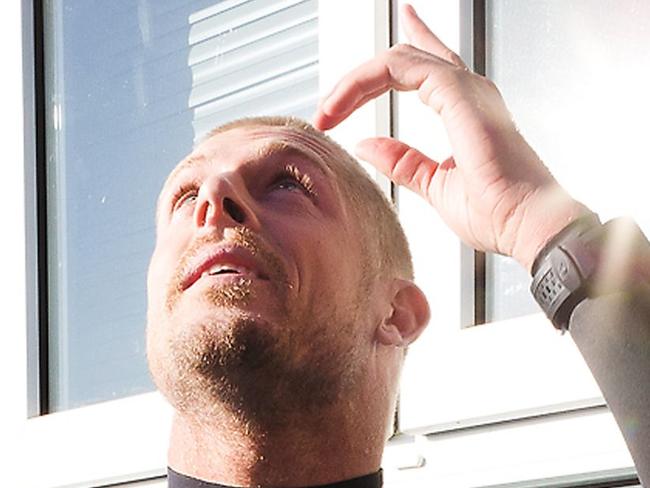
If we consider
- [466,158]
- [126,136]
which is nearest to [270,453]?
[466,158]

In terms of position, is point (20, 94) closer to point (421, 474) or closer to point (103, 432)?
point (103, 432)

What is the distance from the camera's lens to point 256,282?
1.48 meters

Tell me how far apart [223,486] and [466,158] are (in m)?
0.44

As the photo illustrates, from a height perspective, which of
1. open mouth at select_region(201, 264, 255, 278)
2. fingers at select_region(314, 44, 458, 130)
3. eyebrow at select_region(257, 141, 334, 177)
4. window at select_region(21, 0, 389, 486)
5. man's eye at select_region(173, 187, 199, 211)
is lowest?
open mouth at select_region(201, 264, 255, 278)

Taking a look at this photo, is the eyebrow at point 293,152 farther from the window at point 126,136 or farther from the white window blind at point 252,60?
the white window blind at point 252,60

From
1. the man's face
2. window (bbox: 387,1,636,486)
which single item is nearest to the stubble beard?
the man's face

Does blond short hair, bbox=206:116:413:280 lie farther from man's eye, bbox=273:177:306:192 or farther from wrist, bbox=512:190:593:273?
wrist, bbox=512:190:593:273

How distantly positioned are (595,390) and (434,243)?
319mm

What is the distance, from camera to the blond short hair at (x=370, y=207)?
65.8 inches

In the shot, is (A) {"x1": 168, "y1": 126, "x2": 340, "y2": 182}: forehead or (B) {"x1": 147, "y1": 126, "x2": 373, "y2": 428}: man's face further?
(A) {"x1": 168, "y1": 126, "x2": 340, "y2": 182}: forehead

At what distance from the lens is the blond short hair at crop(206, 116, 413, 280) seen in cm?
167

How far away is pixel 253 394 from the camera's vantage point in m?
1.52

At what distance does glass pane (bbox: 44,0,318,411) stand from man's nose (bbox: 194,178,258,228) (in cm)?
64

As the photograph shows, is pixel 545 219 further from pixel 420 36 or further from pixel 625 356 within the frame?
pixel 420 36
